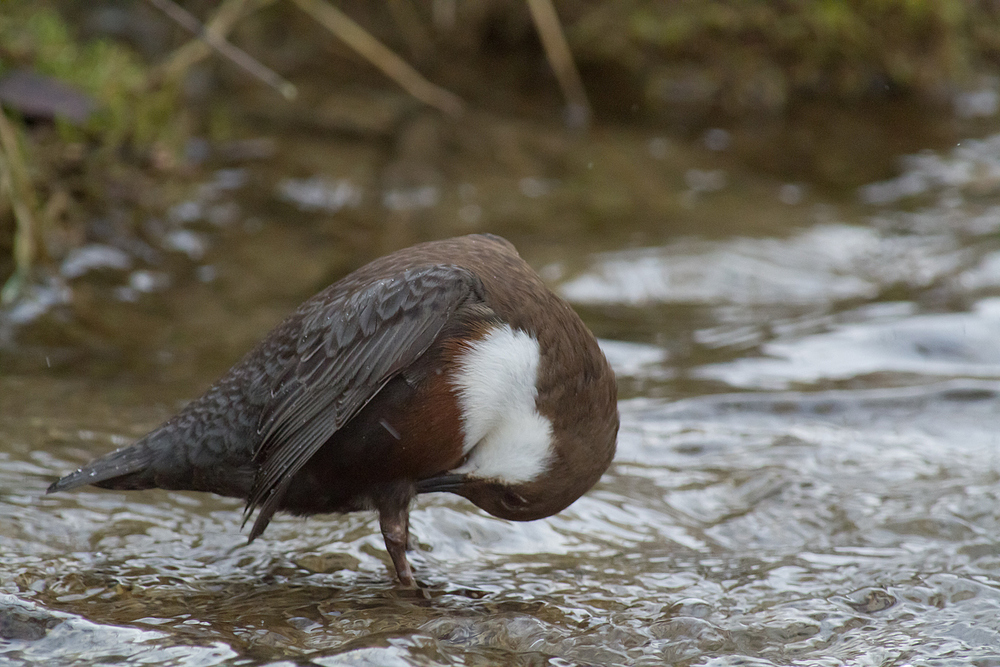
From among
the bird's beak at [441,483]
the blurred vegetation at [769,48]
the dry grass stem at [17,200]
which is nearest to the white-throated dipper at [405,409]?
the bird's beak at [441,483]

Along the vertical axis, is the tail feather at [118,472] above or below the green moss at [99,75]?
below

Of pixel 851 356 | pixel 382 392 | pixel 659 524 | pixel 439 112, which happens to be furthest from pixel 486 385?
pixel 439 112

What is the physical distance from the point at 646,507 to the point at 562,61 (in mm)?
4969

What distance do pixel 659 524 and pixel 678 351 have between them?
1650 millimetres

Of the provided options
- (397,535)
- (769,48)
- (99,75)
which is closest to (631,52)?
(769,48)

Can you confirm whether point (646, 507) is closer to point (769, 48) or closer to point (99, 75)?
point (99, 75)

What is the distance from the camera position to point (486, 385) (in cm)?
275

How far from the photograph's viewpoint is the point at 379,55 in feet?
22.1

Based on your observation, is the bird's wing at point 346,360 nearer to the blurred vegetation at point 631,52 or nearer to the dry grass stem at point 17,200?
the dry grass stem at point 17,200

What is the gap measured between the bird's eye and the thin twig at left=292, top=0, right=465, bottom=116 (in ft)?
12.8

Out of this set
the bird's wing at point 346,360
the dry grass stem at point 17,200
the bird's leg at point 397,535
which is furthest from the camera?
the dry grass stem at point 17,200

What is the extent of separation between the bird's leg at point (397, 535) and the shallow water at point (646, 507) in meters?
0.07

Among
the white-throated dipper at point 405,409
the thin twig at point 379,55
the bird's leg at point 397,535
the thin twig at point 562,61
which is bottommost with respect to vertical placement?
the bird's leg at point 397,535

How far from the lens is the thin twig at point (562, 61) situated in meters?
7.32
